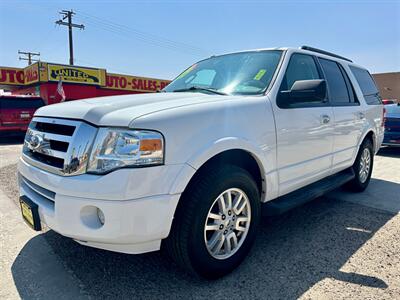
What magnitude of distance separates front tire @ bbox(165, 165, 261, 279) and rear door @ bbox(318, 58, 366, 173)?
5.74 ft

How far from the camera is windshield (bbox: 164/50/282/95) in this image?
3021mm

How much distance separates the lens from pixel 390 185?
548cm

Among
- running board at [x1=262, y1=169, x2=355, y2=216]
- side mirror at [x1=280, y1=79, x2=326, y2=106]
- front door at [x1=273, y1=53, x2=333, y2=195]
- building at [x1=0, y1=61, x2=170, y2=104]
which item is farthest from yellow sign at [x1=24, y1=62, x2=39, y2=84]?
side mirror at [x1=280, y1=79, x2=326, y2=106]

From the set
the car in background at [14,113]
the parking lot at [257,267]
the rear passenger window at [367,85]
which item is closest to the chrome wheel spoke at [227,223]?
the parking lot at [257,267]

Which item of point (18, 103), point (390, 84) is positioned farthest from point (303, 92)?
point (390, 84)

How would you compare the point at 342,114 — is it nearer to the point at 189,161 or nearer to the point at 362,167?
the point at 362,167

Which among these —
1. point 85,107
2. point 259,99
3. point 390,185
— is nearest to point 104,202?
point 85,107

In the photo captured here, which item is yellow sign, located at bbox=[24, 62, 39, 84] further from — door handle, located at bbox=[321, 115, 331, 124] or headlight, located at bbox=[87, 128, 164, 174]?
headlight, located at bbox=[87, 128, 164, 174]

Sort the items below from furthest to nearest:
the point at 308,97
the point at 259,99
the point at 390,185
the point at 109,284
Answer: the point at 390,185 → the point at 308,97 → the point at 259,99 → the point at 109,284

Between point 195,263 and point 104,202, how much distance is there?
0.82 m

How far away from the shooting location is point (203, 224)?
231 centimetres

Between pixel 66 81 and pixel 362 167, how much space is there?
19.9m

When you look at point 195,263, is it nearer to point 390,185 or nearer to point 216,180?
point 216,180

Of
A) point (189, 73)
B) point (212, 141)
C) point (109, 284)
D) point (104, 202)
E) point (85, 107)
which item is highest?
point (189, 73)
